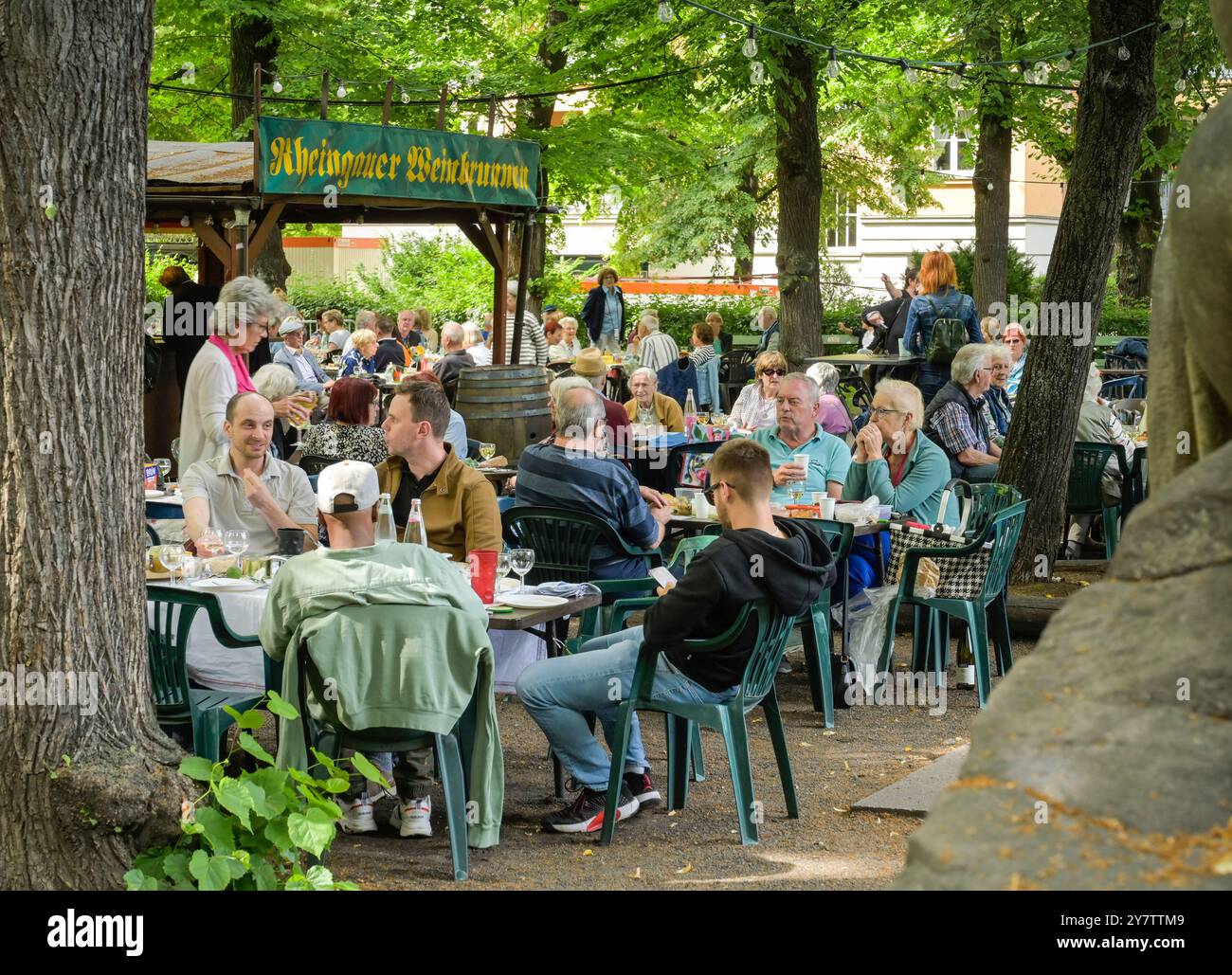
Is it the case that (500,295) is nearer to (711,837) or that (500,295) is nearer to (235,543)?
(235,543)

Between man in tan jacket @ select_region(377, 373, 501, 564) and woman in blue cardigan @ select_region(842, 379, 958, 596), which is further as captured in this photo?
woman in blue cardigan @ select_region(842, 379, 958, 596)

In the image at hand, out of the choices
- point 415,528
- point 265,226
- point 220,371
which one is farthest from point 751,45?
point 415,528

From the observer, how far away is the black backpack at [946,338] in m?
→ 13.6

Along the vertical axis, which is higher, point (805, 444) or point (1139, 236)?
point (1139, 236)

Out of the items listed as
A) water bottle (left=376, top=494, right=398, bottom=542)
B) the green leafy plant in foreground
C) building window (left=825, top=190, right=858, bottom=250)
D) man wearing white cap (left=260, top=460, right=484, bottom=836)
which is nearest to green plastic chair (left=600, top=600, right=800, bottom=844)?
man wearing white cap (left=260, top=460, right=484, bottom=836)

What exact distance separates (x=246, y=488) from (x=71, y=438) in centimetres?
304

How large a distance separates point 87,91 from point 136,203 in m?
0.29

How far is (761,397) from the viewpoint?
12.6m

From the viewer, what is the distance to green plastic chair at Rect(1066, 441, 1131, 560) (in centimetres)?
1095

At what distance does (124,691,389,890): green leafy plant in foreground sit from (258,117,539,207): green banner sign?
32.2 ft

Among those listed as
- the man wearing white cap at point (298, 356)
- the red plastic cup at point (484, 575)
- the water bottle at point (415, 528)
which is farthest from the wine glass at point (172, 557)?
the man wearing white cap at point (298, 356)

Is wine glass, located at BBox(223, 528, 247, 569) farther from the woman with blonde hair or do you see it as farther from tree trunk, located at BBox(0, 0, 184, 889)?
the woman with blonde hair

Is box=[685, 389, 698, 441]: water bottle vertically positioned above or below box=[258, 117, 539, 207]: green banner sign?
below

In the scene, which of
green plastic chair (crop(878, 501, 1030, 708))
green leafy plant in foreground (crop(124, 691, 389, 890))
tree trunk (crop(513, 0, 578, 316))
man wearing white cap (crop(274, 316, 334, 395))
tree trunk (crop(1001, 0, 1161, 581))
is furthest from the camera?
tree trunk (crop(513, 0, 578, 316))
